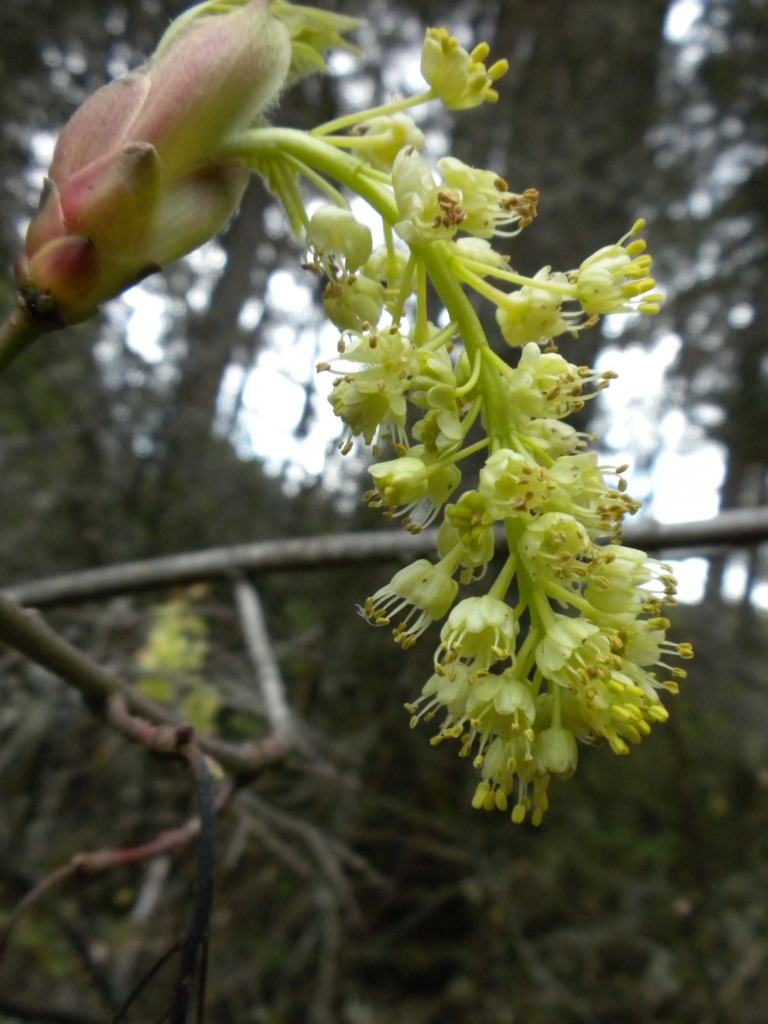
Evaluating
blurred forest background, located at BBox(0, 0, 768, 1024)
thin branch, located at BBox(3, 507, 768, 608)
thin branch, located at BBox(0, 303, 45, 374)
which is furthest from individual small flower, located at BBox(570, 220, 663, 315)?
blurred forest background, located at BBox(0, 0, 768, 1024)

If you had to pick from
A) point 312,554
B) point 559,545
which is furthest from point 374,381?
point 312,554

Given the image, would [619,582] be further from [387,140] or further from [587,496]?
[387,140]

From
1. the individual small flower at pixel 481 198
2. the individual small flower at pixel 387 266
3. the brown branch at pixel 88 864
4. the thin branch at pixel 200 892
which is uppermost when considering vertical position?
the individual small flower at pixel 481 198

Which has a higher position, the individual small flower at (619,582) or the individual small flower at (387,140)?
the individual small flower at (387,140)

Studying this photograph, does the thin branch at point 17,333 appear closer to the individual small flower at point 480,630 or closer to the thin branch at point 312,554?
the individual small flower at point 480,630

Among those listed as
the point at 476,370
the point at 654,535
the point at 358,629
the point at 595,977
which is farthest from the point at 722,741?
the point at 476,370

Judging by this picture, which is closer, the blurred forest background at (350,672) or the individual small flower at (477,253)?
the individual small flower at (477,253)

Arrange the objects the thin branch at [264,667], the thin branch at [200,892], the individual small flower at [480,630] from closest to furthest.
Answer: the thin branch at [200,892], the individual small flower at [480,630], the thin branch at [264,667]

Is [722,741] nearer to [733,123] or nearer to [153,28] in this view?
[733,123]

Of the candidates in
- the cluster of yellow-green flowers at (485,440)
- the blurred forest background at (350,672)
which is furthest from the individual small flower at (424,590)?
the blurred forest background at (350,672)
